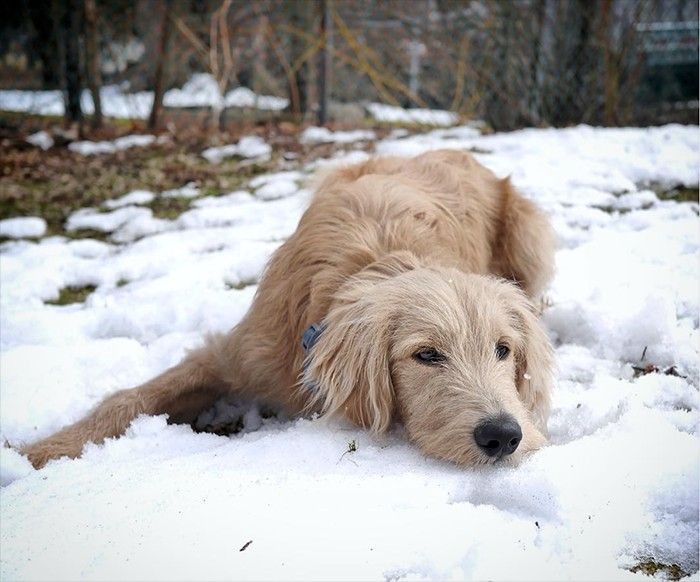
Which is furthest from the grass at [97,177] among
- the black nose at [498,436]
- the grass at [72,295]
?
the black nose at [498,436]

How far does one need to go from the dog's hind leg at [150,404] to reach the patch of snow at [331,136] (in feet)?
22.5

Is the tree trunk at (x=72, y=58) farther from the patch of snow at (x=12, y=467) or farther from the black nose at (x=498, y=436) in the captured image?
the black nose at (x=498, y=436)

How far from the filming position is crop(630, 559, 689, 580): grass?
1.74 metres

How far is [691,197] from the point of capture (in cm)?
586

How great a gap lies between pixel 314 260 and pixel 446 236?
2.45ft

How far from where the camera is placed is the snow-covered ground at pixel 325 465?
5.69ft

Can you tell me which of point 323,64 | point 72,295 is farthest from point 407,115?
point 72,295

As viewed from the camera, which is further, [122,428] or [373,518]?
[122,428]

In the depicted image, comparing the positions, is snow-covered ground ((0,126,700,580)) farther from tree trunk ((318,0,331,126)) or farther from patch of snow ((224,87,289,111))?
patch of snow ((224,87,289,111))

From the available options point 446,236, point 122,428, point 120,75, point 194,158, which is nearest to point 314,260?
point 446,236

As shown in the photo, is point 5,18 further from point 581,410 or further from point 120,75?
point 581,410

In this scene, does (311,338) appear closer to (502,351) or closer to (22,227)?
(502,351)

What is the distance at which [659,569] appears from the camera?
1762 mm

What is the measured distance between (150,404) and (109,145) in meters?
7.25
